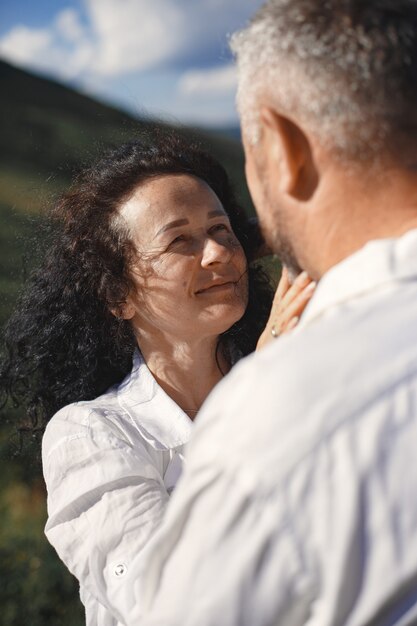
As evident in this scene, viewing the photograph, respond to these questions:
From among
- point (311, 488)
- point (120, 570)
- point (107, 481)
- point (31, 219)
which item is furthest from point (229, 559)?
point (31, 219)

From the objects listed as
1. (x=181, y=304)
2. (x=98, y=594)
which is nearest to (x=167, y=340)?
(x=181, y=304)

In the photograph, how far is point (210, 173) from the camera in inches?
112

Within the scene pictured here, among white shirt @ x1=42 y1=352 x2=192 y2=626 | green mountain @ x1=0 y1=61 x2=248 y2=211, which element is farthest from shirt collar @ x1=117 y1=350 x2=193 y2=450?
green mountain @ x1=0 y1=61 x2=248 y2=211

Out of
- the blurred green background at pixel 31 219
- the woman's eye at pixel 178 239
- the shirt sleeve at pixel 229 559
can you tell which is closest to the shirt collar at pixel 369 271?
the shirt sleeve at pixel 229 559

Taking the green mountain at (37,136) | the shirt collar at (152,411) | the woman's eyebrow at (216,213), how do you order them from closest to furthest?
1. the shirt collar at (152,411)
2. the woman's eyebrow at (216,213)
3. the green mountain at (37,136)

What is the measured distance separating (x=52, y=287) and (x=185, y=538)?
1879 mm

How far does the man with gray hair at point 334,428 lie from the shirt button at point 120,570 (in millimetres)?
831

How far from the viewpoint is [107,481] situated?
212 centimetres

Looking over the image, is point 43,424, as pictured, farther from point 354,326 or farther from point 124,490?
point 354,326

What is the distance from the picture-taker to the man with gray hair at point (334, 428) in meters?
1.03

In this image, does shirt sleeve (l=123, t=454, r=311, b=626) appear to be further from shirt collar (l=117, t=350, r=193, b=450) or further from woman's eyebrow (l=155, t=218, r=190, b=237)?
woman's eyebrow (l=155, t=218, r=190, b=237)

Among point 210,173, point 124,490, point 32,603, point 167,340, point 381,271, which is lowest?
point 32,603

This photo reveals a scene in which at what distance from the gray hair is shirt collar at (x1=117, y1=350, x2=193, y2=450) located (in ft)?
4.33

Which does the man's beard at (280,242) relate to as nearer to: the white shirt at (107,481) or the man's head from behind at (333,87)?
the man's head from behind at (333,87)
